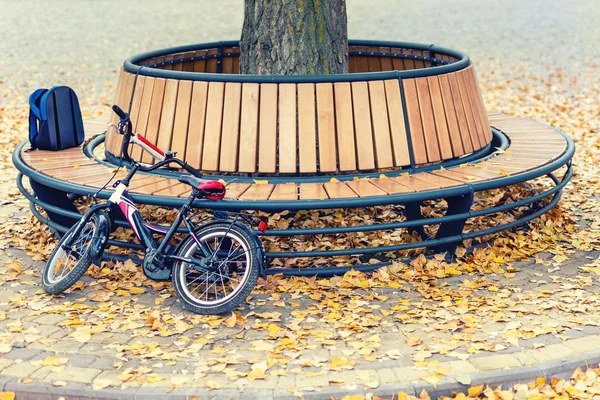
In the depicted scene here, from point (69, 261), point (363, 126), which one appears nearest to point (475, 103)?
Result: point (363, 126)

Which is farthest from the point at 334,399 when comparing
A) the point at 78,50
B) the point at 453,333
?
the point at 78,50

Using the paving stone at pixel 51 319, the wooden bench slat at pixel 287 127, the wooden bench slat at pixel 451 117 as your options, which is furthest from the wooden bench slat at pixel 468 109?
the paving stone at pixel 51 319

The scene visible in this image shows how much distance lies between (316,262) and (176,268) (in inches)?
44.9

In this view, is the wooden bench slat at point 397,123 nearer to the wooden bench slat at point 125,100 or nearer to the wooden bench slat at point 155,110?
the wooden bench slat at point 155,110

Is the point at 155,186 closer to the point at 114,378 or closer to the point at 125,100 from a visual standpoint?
the point at 125,100

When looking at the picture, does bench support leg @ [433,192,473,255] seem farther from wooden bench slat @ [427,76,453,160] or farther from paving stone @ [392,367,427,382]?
paving stone @ [392,367,427,382]

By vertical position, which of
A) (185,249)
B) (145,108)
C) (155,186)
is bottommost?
(185,249)

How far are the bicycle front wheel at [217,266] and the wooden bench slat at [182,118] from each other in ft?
2.88

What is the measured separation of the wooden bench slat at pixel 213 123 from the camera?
5523mm

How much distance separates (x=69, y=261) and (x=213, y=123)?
1320mm

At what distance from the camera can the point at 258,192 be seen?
5215mm

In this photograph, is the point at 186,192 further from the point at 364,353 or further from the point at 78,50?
the point at 78,50

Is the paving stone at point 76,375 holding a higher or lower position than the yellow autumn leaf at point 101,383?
lower

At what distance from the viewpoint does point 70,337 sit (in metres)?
4.47
